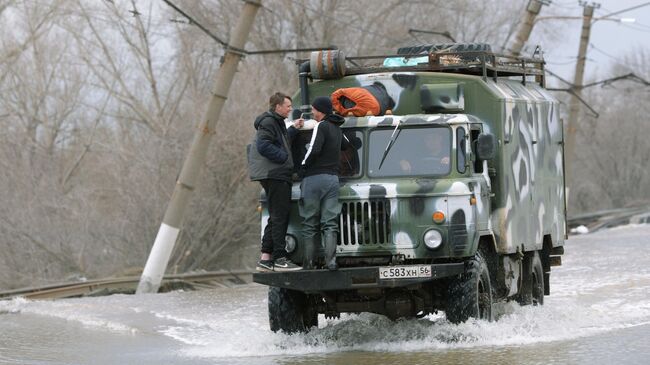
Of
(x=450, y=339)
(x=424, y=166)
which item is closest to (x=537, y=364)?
(x=450, y=339)

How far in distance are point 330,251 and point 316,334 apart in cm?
123

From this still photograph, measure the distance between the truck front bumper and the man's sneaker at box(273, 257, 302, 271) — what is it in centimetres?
7

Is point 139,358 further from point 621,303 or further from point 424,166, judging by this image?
point 621,303

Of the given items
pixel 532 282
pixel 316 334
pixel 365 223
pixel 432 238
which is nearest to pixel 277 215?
pixel 365 223

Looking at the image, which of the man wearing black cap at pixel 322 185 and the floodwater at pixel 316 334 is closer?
the floodwater at pixel 316 334

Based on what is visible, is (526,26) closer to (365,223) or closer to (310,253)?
(365,223)

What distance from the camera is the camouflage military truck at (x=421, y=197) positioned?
42.3 ft

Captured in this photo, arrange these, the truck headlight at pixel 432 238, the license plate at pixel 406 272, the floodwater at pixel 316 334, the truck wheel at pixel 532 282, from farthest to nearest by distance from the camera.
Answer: the truck wheel at pixel 532 282
the truck headlight at pixel 432 238
the license plate at pixel 406 272
the floodwater at pixel 316 334

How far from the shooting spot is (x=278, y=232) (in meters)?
13.0

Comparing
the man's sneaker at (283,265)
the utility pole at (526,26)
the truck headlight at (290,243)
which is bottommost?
the man's sneaker at (283,265)

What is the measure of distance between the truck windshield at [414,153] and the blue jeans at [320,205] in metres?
0.64

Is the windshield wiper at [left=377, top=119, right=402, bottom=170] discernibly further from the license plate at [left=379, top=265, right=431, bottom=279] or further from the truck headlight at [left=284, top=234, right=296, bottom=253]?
the license plate at [left=379, top=265, right=431, bottom=279]

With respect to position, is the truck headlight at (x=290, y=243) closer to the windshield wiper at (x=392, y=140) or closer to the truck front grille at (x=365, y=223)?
the truck front grille at (x=365, y=223)

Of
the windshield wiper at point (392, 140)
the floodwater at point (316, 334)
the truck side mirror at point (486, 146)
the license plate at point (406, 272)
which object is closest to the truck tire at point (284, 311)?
the floodwater at point (316, 334)
